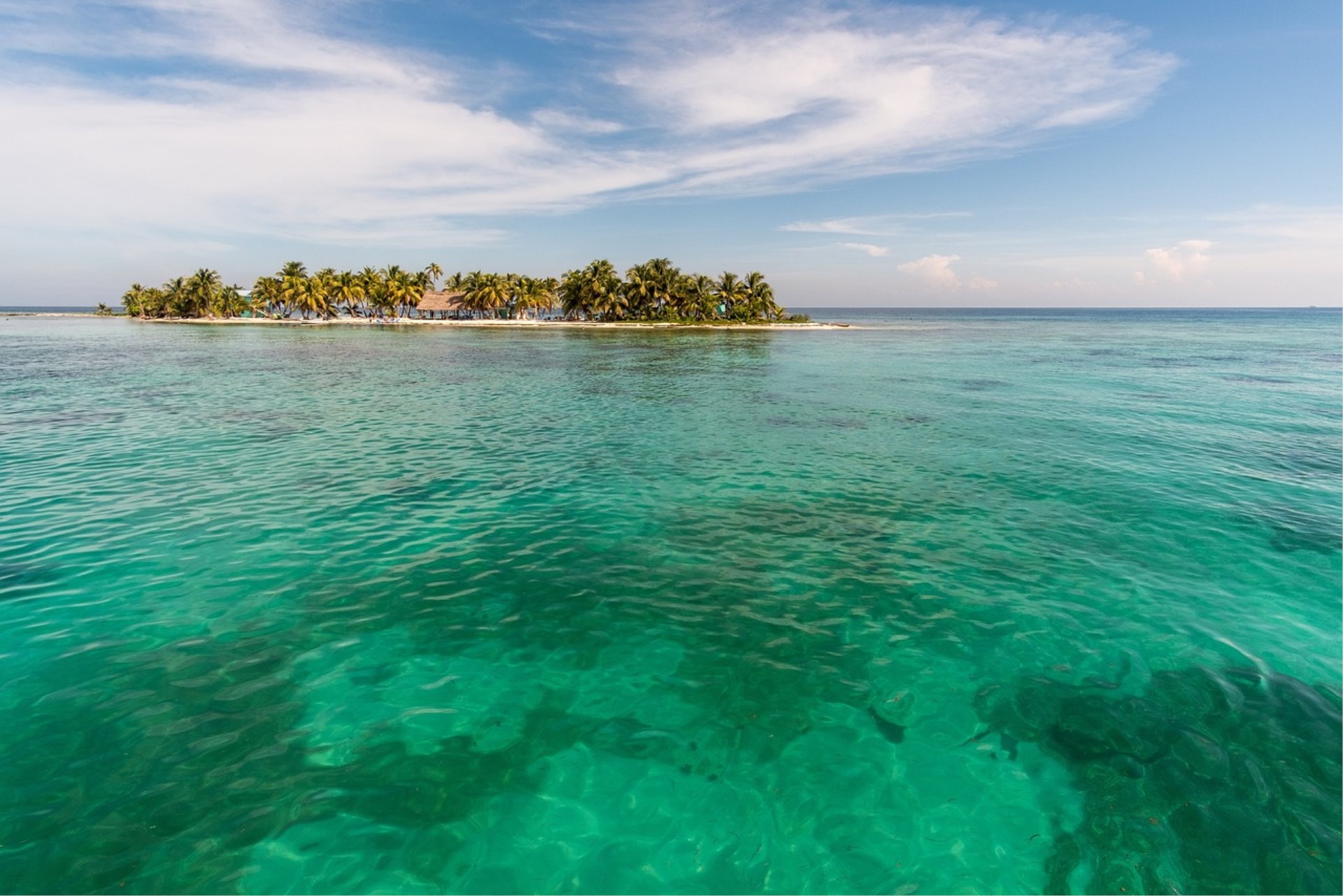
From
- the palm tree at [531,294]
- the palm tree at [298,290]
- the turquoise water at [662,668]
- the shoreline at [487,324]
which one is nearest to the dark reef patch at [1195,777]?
the turquoise water at [662,668]

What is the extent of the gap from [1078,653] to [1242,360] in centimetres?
7573

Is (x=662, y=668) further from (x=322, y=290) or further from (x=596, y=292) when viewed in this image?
(x=322, y=290)

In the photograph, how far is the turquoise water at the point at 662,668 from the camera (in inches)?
265

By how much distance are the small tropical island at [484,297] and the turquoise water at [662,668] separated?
113m

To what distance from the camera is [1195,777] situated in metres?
7.79

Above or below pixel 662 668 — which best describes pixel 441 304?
above

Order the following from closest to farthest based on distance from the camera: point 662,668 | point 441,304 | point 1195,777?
point 1195,777 → point 662,668 → point 441,304

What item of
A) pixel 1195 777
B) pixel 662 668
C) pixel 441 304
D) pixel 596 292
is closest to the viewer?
pixel 1195 777

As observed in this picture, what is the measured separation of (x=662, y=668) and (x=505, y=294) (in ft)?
462

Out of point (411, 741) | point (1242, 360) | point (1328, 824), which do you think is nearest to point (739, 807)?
point (411, 741)

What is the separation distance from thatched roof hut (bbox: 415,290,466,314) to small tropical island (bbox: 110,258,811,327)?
0.57ft

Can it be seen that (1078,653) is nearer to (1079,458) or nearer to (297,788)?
(297,788)

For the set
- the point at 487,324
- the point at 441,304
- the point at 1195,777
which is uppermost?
the point at 441,304

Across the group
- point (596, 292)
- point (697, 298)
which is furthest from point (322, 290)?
point (697, 298)
